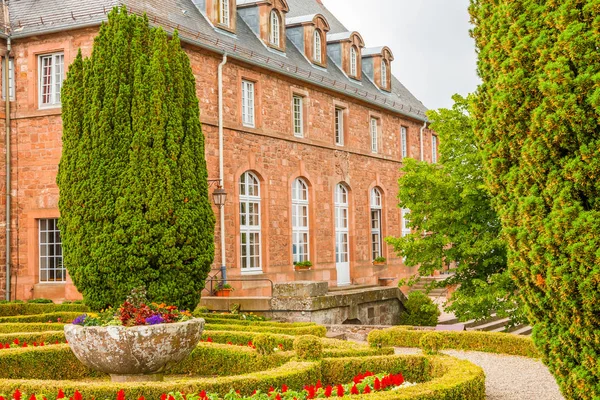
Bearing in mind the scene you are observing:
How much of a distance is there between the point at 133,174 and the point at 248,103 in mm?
8239

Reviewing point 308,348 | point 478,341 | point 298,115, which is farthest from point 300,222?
point 308,348

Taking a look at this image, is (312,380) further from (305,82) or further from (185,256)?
(305,82)

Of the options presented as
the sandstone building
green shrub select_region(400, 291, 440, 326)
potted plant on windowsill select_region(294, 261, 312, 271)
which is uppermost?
the sandstone building

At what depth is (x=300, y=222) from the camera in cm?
2402

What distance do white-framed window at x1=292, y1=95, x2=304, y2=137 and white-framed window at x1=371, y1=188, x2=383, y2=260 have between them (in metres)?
5.54

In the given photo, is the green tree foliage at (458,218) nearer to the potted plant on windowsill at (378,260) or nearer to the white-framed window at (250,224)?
the white-framed window at (250,224)

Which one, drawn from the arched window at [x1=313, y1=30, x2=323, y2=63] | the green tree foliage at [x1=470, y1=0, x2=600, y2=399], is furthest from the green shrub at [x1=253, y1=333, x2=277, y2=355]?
the arched window at [x1=313, y1=30, x2=323, y2=63]

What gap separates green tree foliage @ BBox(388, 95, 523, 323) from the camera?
54.4 feet

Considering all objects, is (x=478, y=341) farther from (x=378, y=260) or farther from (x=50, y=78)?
(x=378, y=260)

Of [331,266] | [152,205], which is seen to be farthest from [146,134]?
[331,266]

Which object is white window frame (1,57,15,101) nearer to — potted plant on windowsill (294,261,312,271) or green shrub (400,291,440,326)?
potted plant on windowsill (294,261,312,271)

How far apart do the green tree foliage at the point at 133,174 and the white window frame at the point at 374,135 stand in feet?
47.8

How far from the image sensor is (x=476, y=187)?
1653 cm

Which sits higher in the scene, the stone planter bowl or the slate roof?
the slate roof
